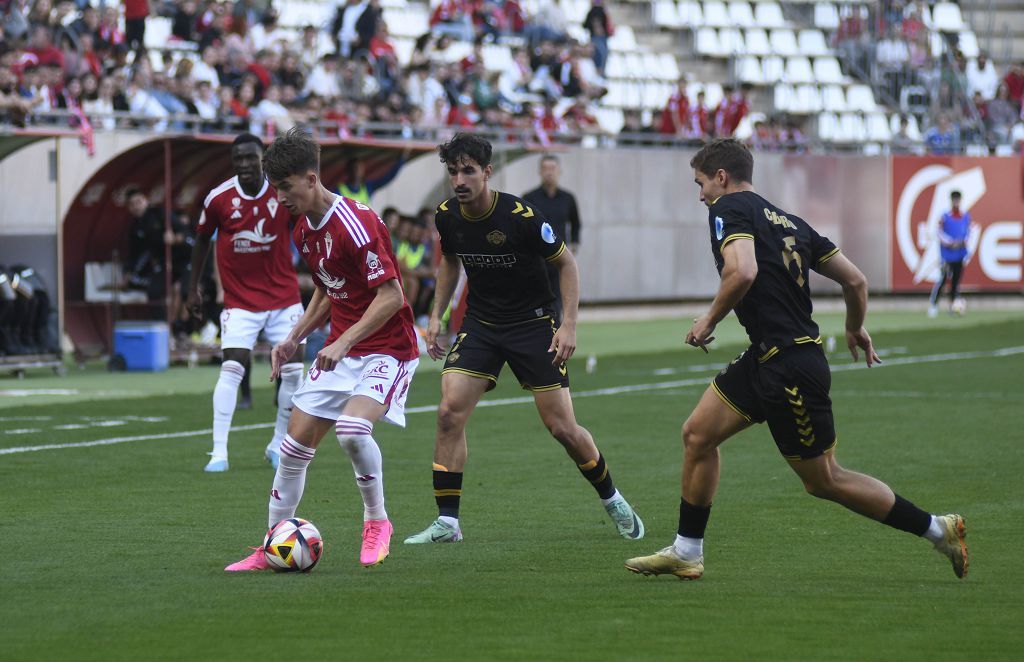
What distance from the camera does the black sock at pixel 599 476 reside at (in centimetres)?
922

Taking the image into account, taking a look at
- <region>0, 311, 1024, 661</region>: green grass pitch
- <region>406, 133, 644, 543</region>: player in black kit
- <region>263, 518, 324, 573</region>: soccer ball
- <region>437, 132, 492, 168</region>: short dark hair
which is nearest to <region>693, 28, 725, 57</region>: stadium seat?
<region>0, 311, 1024, 661</region>: green grass pitch

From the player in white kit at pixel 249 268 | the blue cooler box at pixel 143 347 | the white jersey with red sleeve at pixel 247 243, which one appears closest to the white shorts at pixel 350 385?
the player in white kit at pixel 249 268

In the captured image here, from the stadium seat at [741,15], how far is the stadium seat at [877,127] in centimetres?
332

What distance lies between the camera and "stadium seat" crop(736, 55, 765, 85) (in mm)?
36812

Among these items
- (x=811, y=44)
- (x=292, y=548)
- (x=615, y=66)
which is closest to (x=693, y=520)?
(x=292, y=548)

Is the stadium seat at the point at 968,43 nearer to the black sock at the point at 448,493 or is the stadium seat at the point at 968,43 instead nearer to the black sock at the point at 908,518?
the black sock at the point at 448,493

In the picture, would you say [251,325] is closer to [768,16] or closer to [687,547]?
[687,547]

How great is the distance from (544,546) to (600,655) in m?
2.56

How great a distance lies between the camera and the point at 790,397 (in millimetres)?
7539

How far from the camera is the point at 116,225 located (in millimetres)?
22484

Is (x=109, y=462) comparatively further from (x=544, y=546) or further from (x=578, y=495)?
(x=544, y=546)

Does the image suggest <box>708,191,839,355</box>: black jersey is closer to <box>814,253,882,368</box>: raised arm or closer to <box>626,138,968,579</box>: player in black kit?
<box>626,138,968,579</box>: player in black kit

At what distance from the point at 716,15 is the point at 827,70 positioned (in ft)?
9.43

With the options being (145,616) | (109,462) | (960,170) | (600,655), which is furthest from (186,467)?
(960,170)
